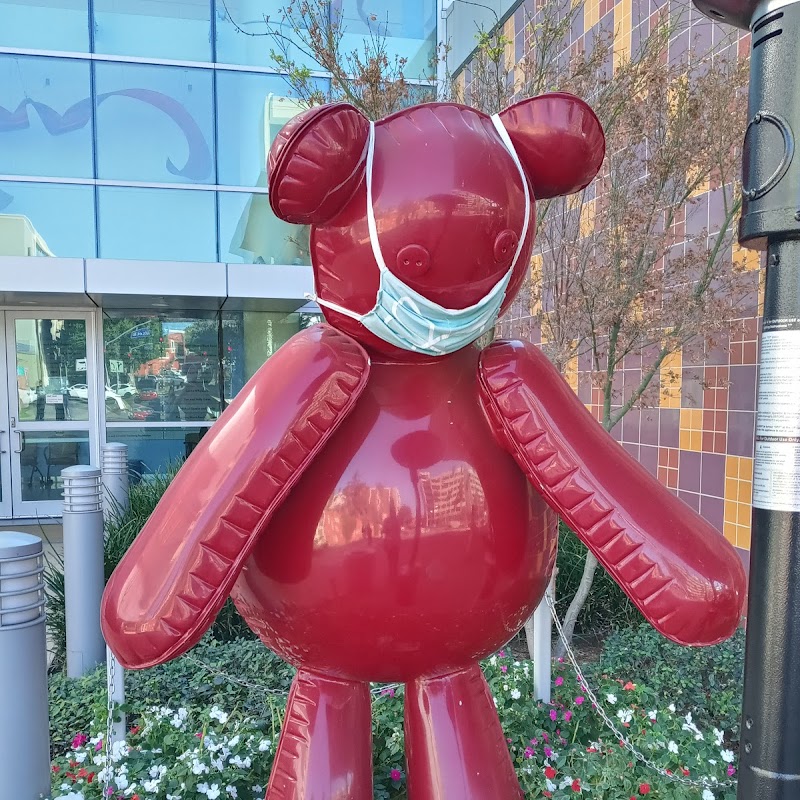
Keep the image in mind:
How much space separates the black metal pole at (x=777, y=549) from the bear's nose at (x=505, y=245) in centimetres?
52

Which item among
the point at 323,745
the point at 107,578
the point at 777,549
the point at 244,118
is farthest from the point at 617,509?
the point at 244,118

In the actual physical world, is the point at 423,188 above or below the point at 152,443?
above

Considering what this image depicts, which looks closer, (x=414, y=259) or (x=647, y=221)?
(x=414, y=259)

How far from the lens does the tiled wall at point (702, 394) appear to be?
390 centimetres

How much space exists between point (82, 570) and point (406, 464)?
284 cm

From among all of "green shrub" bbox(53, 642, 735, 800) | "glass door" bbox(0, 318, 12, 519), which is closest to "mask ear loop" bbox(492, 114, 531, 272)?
"green shrub" bbox(53, 642, 735, 800)

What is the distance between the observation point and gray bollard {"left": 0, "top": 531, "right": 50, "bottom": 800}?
6.31 feet

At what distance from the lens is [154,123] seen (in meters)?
7.41

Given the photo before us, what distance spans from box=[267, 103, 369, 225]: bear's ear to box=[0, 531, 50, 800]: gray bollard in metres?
1.33

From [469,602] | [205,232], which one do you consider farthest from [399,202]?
[205,232]

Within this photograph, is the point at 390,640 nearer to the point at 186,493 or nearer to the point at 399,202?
→ the point at 186,493

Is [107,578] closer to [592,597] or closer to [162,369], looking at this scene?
[592,597]

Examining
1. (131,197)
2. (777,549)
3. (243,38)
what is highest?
(243,38)

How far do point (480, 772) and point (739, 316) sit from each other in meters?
3.17
